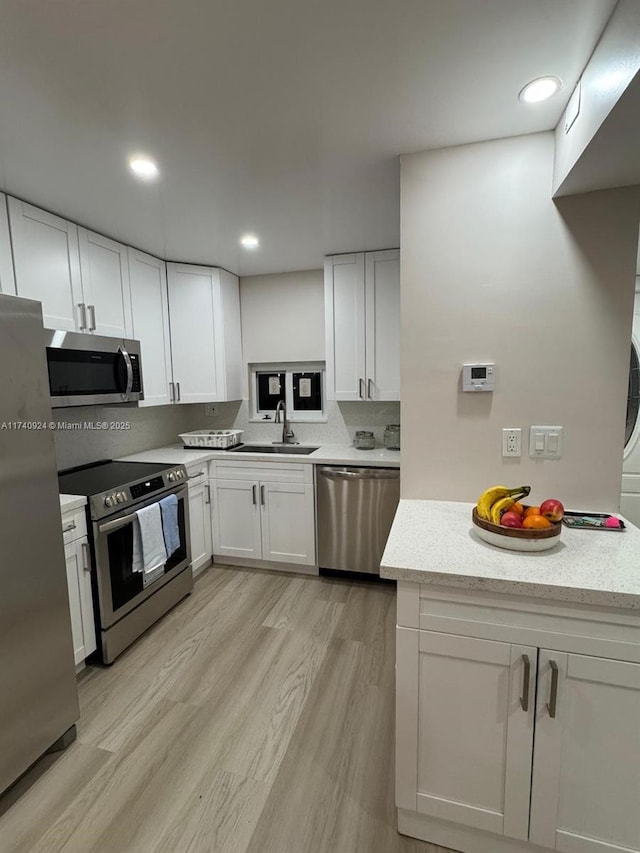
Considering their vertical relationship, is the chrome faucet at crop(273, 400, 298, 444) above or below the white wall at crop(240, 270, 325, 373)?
below

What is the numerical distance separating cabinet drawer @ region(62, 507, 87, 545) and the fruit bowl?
1879 millimetres

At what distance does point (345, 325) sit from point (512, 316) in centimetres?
156

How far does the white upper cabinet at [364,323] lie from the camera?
2949mm

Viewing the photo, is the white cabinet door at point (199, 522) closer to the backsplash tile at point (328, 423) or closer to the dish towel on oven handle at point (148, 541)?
the dish towel on oven handle at point (148, 541)

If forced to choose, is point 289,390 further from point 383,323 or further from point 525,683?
point 525,683

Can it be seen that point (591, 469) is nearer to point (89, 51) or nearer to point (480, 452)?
point (480, 452)

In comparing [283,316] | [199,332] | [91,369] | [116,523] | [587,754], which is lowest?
A: [587,754]

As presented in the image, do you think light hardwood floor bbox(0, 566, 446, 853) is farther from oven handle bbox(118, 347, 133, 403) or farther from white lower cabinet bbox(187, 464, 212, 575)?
oven handle bbox(118, 347, 133, 403)

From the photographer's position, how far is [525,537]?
1.26 m

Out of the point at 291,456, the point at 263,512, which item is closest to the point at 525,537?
the point at 291,456

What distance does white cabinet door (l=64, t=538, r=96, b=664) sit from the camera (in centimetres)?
194

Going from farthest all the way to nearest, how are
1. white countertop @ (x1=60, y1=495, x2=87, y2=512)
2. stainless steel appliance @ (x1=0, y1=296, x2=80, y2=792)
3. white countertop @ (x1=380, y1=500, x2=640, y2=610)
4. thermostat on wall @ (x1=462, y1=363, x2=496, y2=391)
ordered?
white countertop @ (x1=60, y1=495, x2=87, y2=512), thermostat on wall @ (x1=462, y1=363, x2=496, y2=391), stainless steel appliance @ (x1=0, y1=296, x2=80, y2=792), white countertop @ (x1=380, y1=500, x2=640, y2=610)

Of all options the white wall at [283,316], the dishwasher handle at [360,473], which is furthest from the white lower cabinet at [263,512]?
the white wall at [283,316]

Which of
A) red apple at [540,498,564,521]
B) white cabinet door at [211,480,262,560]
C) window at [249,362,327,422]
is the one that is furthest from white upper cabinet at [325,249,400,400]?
red apple at [540,498,564,521]
